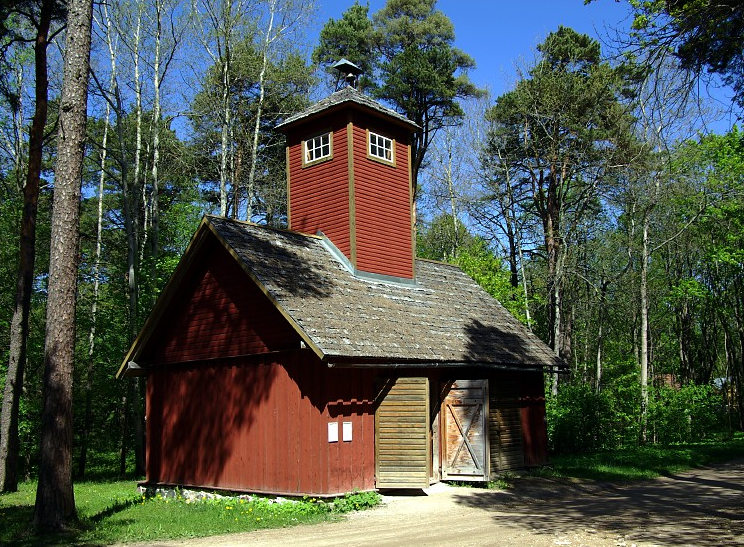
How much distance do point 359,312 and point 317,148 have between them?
5510 millimetres

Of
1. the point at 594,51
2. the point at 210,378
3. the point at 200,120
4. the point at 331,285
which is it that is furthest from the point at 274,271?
the point at 594,51

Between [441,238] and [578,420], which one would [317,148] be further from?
[441,238]

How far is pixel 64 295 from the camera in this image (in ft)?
35.3

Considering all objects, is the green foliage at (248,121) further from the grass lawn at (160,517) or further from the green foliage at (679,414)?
the green foliage at (679,414)

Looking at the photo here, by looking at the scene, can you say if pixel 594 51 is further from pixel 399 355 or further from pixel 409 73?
pixel 399 355

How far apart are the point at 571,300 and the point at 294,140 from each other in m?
21.7

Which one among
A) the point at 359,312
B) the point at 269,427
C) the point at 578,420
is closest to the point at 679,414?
the point at 578,420

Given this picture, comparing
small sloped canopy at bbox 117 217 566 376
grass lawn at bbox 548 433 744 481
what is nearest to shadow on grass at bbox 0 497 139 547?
small sloped canopy at bbox 117 217 566 376

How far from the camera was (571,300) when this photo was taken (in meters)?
35.5

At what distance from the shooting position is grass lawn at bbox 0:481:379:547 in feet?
33.4

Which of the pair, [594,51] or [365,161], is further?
[594,51]

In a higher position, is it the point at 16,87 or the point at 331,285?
the point at 16,87

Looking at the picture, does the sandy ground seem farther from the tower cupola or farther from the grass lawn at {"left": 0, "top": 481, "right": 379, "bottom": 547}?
the tower cupola

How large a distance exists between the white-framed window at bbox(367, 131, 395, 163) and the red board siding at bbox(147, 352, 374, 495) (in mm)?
6522
